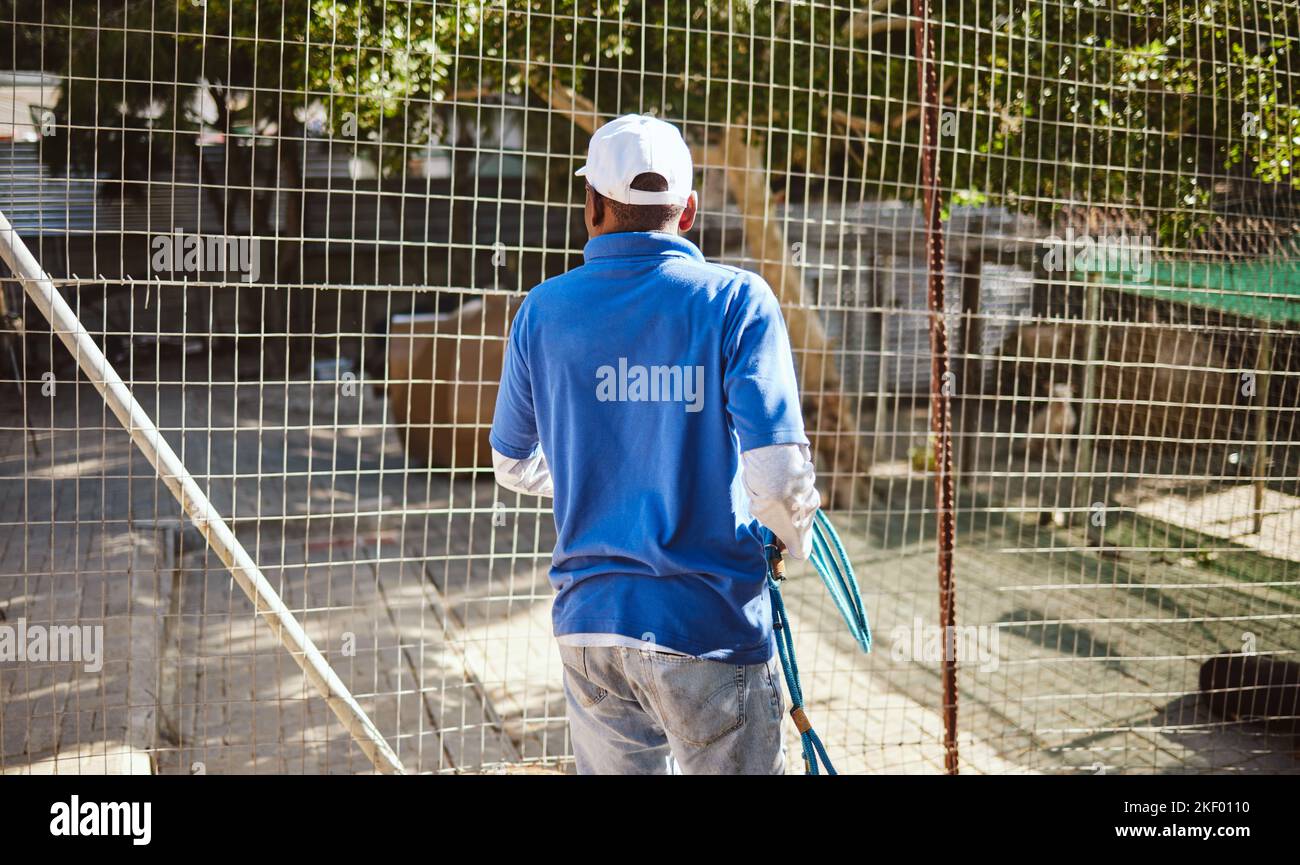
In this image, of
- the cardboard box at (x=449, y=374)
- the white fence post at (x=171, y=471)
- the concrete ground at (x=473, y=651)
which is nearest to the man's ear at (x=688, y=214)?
the concrete ground at (x=473, y=651)

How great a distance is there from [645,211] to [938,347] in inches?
70.4

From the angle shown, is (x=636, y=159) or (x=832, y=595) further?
(x=832, y=595)

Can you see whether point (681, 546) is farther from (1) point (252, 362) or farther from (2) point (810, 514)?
(1) point (252, 362)

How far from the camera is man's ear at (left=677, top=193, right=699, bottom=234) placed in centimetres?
211

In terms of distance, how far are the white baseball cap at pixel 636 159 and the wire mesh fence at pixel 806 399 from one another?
2.75 ft

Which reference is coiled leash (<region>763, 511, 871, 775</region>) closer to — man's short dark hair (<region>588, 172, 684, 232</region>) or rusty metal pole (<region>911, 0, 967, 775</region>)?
man's short dark hair (<region>588, 172, 684, 232</region>)

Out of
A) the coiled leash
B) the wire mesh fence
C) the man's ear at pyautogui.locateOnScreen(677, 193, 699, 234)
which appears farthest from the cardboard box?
the man's ear at pyautogui.locateOnScreen(677, 193, 699, 234)

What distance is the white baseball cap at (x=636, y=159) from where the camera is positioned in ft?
6.58

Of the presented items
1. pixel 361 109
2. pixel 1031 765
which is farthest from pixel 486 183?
pixel 1031 765

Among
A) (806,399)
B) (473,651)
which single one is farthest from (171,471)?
(806,399)

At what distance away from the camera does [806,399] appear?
9656 millimetres

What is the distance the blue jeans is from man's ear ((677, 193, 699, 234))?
0.81 m

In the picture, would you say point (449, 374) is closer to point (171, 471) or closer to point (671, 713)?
point (171, 471)

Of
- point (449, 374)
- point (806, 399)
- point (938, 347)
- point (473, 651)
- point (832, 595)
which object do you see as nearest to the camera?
point (832, 595)
